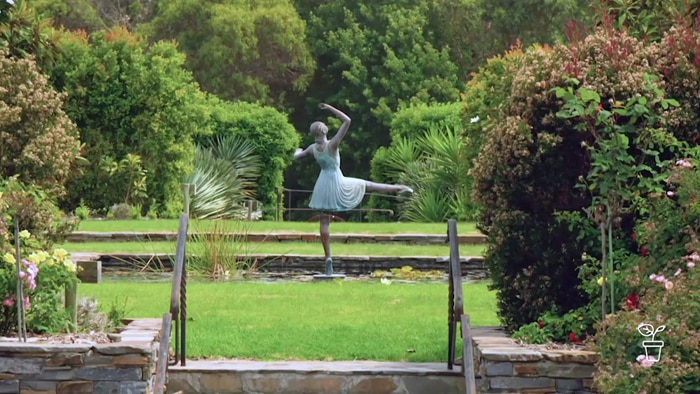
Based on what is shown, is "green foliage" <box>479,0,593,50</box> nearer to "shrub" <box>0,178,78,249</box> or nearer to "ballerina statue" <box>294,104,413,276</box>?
"ballerina statue" <box>294,104,413,276</box>

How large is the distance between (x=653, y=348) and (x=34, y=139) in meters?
4.58

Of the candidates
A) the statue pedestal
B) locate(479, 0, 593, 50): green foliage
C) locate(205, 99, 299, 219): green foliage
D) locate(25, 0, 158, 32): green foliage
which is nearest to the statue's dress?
the statue pedestal

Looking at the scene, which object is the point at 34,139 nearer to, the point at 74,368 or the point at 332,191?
the point at 74,368

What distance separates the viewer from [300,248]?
52.7ft

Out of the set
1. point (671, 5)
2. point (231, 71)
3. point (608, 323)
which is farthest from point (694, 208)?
point (231, 71)

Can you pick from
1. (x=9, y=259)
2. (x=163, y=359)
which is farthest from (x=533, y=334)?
(x=9, y=259)

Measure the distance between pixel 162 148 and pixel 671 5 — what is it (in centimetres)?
1435

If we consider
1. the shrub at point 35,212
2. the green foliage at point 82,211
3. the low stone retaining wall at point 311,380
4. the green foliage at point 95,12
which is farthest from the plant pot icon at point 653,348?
the green foliage at point 95,12

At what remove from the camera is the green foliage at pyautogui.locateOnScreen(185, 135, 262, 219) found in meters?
22.0

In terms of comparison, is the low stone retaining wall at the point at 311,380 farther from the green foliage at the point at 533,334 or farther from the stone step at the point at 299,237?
the stone step at the point at 299,237

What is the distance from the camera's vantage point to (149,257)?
1438 cm

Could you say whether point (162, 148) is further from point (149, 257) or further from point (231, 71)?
point (231, 71)

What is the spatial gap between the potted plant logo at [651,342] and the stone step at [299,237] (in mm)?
10012

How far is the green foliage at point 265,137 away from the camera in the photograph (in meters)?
24.7
